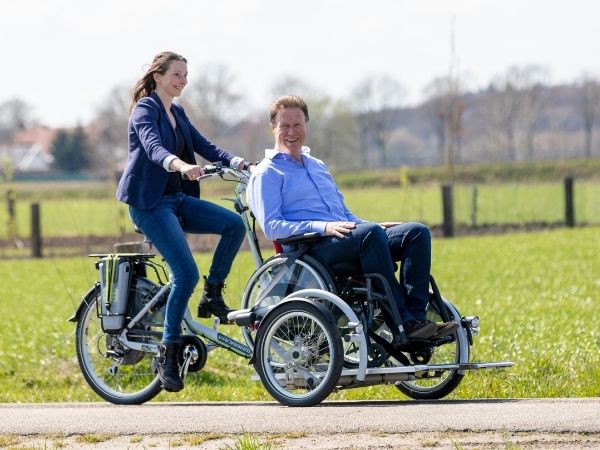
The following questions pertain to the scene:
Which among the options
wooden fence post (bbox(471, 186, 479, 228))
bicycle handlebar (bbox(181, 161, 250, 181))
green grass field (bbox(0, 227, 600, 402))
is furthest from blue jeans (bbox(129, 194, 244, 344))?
wooden fence post (bbox(471, 186, 479, 228))

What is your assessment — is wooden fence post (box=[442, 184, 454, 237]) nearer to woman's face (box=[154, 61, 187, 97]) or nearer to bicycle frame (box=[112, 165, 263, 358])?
bicycle frame (box=[112, 165, 263, 358])

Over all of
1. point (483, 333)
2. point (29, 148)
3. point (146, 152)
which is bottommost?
point (483, 333)

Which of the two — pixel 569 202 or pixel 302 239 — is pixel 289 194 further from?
pixel 569 202

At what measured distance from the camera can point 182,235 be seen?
7992 millimetres

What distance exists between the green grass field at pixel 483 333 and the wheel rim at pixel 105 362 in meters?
0.60

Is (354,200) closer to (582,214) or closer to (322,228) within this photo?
(582,214)

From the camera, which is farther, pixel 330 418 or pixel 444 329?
pixel 444 329

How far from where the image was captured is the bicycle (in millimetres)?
7230

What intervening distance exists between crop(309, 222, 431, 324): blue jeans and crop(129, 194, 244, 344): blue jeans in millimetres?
819

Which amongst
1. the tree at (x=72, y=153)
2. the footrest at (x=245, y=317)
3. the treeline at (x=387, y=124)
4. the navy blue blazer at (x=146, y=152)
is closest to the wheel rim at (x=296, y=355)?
the footrest at (x=245, y=317)

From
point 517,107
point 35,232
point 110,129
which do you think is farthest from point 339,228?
point 110,129

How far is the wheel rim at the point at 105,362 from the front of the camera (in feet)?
27.6

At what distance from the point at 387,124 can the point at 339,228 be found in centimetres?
11868

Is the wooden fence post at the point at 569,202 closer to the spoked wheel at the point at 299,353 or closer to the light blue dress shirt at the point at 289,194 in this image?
the light blue dress shirt at the point at 289,194
